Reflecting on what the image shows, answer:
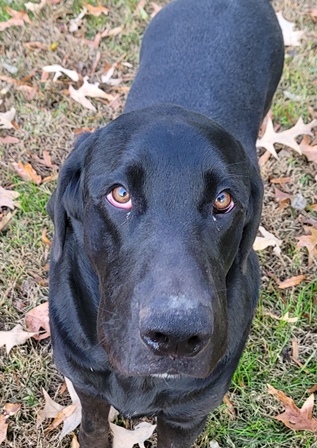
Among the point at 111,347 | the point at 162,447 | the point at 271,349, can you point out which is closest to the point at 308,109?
the point at 271,349

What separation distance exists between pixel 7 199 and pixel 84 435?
1.75 m

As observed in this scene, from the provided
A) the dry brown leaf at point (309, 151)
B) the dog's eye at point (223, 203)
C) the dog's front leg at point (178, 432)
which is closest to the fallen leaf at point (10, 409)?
the dog's front leg at point (178, 432)

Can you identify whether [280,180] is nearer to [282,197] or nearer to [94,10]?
[282,197]

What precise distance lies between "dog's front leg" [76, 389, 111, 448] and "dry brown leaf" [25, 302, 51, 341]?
69 cm

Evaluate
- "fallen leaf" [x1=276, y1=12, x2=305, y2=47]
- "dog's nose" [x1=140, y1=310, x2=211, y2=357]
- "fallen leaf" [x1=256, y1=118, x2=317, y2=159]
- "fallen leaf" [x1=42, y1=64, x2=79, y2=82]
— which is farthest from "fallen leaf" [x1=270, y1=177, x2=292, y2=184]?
"dog's nose" [x1=140, y1=310, x2=211, y2=357]

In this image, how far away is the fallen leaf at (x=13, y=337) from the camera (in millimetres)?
3742

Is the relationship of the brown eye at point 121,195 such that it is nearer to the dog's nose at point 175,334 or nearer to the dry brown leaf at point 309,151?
the dog's nose at point 175,334

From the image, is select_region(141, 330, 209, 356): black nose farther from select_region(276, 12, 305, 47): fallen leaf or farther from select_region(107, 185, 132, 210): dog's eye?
select_region(276, 12, 305, 47): fallen leaf

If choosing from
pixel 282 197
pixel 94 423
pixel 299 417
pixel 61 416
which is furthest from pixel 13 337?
pixel 282 197

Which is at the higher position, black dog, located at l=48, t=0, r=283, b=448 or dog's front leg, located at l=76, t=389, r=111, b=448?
black dog, located at l=48, t=0, r=283, b=448

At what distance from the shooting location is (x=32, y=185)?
175 inches

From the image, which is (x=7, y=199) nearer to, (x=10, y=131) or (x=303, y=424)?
(x=10, y=131)

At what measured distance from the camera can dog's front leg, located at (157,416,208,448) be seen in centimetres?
302

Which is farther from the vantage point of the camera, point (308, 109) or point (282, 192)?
point (308, 109)
